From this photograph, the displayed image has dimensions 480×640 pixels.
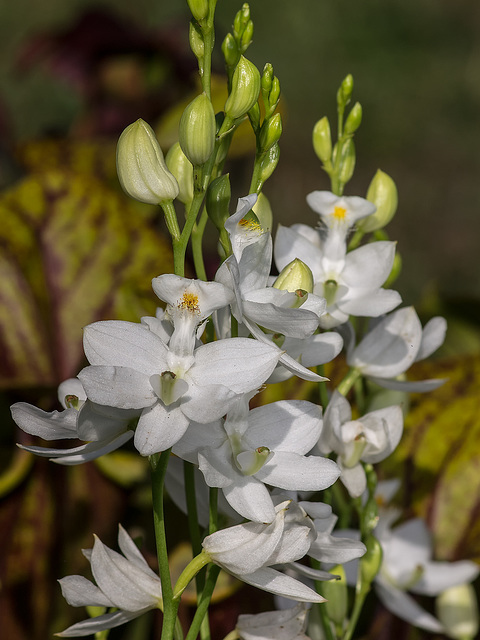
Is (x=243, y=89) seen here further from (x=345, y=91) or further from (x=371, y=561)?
(x=371, y=561)

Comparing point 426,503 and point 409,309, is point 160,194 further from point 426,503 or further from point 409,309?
point 426,503

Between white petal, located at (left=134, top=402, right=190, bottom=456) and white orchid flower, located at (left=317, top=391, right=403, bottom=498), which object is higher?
white petal, located at (left=134, top=402, right=190, bottom=456)

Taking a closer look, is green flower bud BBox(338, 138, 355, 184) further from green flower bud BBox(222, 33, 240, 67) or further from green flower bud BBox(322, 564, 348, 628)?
green flower bud BBox(322, 564, 348, 628)

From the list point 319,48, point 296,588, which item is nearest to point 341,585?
point 296,588

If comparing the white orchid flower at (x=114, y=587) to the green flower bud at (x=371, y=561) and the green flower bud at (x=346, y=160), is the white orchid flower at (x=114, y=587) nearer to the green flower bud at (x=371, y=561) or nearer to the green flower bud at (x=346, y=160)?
the green flower bud at (x=371, y=561)

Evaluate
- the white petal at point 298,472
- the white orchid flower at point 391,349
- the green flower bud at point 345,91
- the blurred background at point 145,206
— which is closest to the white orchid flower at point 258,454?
the white petal at point 298,472

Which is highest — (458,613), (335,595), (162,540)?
(162,540)

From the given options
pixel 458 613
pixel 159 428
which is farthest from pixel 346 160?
pixel 458 613

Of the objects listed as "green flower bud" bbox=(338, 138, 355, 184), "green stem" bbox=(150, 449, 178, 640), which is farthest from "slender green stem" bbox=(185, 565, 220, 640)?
"green flower bud" bbox=(338, 138, 355, 184)
